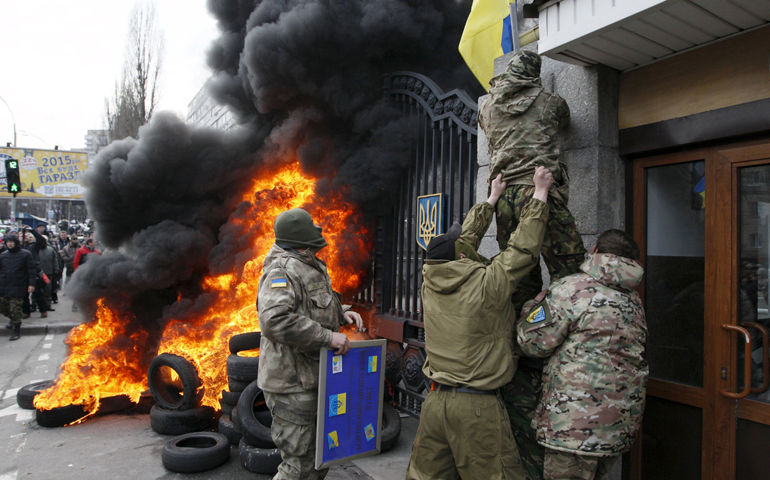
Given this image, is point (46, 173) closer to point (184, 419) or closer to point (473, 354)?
point (184, 419)

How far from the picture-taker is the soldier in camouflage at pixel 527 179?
2.92 meters

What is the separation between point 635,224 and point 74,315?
13008mm

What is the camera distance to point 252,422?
4.33 meters

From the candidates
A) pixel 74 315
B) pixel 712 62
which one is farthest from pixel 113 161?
pixel 712 62

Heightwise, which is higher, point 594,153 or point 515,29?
point 515,29

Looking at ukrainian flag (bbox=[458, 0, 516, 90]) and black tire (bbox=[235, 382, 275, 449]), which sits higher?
ukrainian flag (bbox=[458, 0, 516, 90])

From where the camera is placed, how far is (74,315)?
39.7 feet

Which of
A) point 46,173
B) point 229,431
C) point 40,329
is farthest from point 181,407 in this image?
point 46,173

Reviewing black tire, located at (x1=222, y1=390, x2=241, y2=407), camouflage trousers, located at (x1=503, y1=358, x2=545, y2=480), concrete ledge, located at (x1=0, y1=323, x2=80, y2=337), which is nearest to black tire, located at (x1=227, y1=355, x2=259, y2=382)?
black tire, located at (x1=222, y1=390, x2=241, y2=407)

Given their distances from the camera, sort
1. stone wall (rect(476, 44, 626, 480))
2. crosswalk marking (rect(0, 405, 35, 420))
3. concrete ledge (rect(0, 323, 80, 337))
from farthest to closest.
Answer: concrete ledge (rect(0, 323, 80, 337))
crosswalk marking (rect(0, 405, 35, 420))
stone wall (rect(476, 44, 626, 480))

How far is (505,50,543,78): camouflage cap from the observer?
3.15 m

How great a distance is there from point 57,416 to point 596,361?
216 inches

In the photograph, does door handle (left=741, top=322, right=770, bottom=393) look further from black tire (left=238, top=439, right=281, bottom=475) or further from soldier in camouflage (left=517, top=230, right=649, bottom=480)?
black tire (left=238, top=439, right=281, bottom=475)

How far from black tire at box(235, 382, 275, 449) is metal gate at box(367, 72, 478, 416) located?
160 cm
